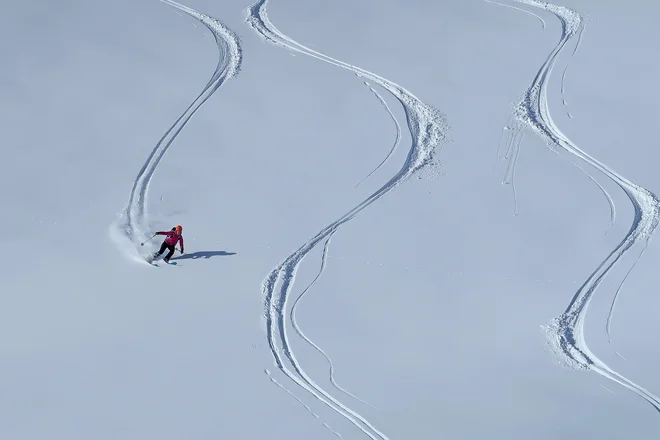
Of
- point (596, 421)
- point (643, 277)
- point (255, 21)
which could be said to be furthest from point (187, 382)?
point (255, 21)

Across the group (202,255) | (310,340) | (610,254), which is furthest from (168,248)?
(610,254)

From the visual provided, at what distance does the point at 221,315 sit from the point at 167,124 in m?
4.42

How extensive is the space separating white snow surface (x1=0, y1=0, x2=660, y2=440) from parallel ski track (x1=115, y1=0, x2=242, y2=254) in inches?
2.0

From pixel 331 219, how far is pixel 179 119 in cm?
342

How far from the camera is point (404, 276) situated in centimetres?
1133

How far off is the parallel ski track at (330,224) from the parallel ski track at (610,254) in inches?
68.2

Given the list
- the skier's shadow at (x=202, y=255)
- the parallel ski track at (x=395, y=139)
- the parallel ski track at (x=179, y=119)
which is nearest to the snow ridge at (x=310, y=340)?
the skier's shadow at (x=202, y=255)

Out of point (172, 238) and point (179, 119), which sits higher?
point (179, 119)

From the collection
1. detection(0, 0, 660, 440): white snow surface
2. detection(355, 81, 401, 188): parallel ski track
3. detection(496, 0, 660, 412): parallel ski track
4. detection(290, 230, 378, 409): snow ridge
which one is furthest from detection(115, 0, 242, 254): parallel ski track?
detection(496, 0, 660, 412): parallel ski track

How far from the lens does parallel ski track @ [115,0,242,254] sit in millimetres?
11704

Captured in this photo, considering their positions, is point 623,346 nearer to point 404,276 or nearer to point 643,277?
point 643,277

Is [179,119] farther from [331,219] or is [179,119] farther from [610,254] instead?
[610,254]

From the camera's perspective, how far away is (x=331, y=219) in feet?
40.1

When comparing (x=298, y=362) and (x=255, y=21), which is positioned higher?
(x=255, y=21)
